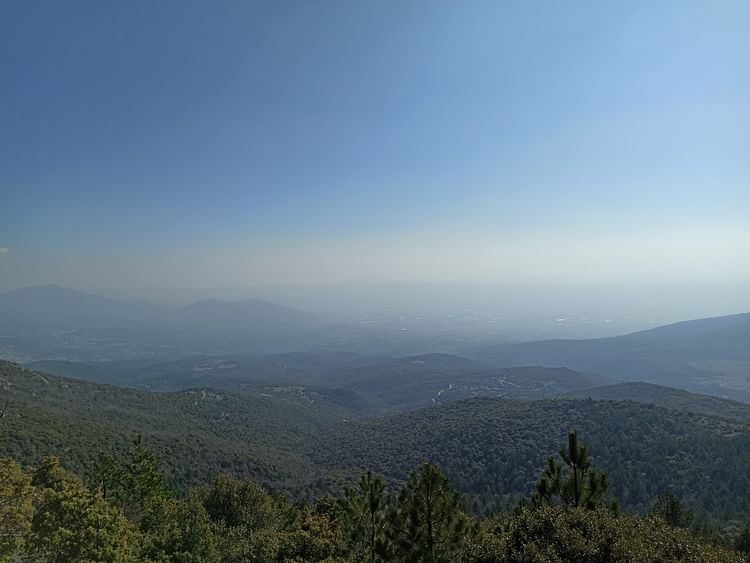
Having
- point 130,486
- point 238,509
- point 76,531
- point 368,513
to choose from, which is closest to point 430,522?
point 368,513

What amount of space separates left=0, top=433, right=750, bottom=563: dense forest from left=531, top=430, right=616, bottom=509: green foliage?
29 millimetres

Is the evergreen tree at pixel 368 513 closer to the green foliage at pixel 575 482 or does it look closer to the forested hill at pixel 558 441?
the green foliage at pixel 575 482

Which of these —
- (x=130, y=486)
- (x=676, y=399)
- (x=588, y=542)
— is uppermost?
(x=588, y=542)

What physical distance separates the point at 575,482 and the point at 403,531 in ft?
17.5

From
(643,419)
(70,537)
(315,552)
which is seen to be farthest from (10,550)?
(643,419)

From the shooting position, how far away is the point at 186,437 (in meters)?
71.2

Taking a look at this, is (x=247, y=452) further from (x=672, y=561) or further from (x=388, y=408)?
(x=388, y=408)

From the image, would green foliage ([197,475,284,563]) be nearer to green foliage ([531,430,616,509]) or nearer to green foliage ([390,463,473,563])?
green foliage ([390,463,473,563])

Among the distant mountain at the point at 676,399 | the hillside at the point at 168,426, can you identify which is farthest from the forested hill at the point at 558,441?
the hillside at the point at 168,426

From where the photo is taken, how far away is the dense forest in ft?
28.9

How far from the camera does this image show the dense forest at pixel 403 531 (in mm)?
8797

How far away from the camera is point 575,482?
12.5m

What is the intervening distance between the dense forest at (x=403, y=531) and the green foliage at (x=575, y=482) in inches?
1.1

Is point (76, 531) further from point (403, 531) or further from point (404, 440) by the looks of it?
point (404, 440)
